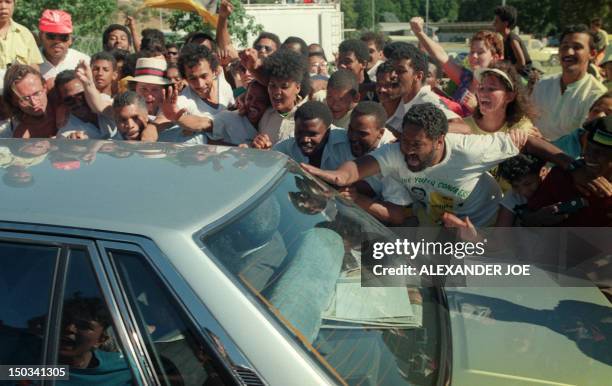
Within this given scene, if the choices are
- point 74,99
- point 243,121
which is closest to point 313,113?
point 243,121

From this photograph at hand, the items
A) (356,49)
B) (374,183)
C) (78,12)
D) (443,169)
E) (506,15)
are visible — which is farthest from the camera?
(78,12)

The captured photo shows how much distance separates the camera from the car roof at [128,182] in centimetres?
179

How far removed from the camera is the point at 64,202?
1.86 m

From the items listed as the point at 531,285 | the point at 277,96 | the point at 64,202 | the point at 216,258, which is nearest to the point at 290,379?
the point at 216,258

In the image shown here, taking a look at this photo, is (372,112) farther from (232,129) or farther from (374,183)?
(232,129)

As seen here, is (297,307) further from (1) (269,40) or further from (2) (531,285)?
(1) (269,40)

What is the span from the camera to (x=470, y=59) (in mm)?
6039

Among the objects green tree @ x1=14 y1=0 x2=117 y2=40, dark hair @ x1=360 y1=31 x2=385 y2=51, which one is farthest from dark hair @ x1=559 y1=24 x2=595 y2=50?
green tree @ x1=14 y1=0 x2=117 y2=40

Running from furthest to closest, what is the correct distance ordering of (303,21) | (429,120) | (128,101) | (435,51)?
(303,21) → (435,51) → (128,101) → (429,120)

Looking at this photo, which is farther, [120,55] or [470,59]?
[120,55]

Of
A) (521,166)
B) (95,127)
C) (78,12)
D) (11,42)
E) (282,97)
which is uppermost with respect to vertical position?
(78,12)

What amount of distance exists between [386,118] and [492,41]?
231 centimetres

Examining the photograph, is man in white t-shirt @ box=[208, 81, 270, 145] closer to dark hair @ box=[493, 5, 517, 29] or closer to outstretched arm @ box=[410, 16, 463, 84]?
outstretched arm @ box=[410, 16, 463, 84]

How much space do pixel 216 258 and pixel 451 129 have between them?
8.44 ft
